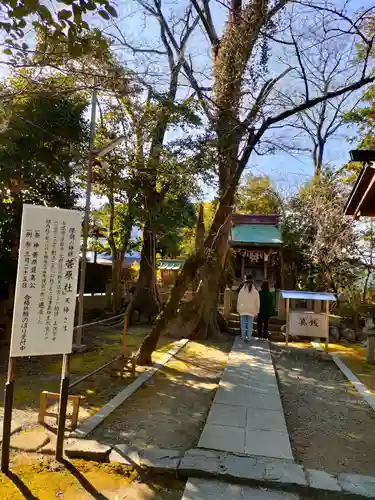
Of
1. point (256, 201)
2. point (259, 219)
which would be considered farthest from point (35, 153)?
point (256, 201)

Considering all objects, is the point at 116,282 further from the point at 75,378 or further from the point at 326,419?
the point at 326,419

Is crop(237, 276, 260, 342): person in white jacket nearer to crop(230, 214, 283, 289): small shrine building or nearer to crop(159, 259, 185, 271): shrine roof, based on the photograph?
crop(230, 214, 283, 289): small shrine building

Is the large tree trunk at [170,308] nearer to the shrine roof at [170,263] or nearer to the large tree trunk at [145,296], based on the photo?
the large tree trunk at [145,296]

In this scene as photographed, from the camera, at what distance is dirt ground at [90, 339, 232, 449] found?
4.24 meters

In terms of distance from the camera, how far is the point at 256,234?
19.0m

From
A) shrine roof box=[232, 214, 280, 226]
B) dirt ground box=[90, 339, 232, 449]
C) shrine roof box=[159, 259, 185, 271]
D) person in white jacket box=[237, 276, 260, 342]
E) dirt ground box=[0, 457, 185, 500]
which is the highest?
shrine roof box=[232, 214, 280, 226]

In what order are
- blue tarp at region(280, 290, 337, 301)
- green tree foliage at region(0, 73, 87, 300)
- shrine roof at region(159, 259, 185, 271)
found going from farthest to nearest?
shrine roof at region(159, 259, 185, 271), blue tarp at region(280, 290, 337, 301), green tree foliage at region(0, 73, 87, 300)

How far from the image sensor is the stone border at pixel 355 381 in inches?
241

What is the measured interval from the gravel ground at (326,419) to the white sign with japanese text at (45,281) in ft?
9.00

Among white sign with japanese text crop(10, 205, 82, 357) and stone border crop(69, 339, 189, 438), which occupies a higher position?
white sign with japanese text crop(10, 205, 82, 357)

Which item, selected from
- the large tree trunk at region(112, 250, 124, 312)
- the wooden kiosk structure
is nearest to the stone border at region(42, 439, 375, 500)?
the wooden kiosk structure

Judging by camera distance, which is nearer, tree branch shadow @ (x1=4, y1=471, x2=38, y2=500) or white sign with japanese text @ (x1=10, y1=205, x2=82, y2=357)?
tree branch shadow @ (x1=4, y1=471, x2=38, y2=500)

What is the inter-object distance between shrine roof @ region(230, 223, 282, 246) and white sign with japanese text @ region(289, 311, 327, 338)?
7.98m

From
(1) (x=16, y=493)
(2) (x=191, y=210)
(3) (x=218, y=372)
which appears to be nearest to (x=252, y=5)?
(2) (x=191, y=210)
